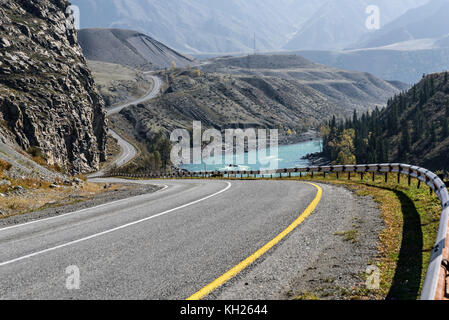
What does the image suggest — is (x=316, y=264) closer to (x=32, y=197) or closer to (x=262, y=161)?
(x=32, y=197)

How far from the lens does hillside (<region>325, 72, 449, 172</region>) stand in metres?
119

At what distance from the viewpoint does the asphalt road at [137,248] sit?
4.88 meters

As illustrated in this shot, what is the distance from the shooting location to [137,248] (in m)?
6.61

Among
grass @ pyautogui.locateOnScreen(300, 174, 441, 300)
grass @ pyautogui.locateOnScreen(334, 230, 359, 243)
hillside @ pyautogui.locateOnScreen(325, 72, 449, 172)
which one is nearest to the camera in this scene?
grass @ pyautogui.locateOnScreen(300, 174, 441, 300)

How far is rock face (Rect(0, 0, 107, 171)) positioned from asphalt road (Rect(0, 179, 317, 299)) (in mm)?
51795

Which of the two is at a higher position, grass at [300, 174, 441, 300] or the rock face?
the rock face

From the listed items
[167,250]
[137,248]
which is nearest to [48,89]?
[137,248]

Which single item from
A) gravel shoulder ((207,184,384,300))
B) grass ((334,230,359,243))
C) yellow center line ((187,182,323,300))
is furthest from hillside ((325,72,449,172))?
grass ((334,230,359,243))

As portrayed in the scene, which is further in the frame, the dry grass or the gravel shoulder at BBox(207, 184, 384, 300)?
the dry grass

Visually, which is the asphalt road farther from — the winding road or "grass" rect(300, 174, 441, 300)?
"grass" rect(300, 174, 441, 300)

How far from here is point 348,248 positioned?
20.0 ft

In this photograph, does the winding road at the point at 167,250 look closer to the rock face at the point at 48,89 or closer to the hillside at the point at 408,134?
the rock face at the point at 48,89
